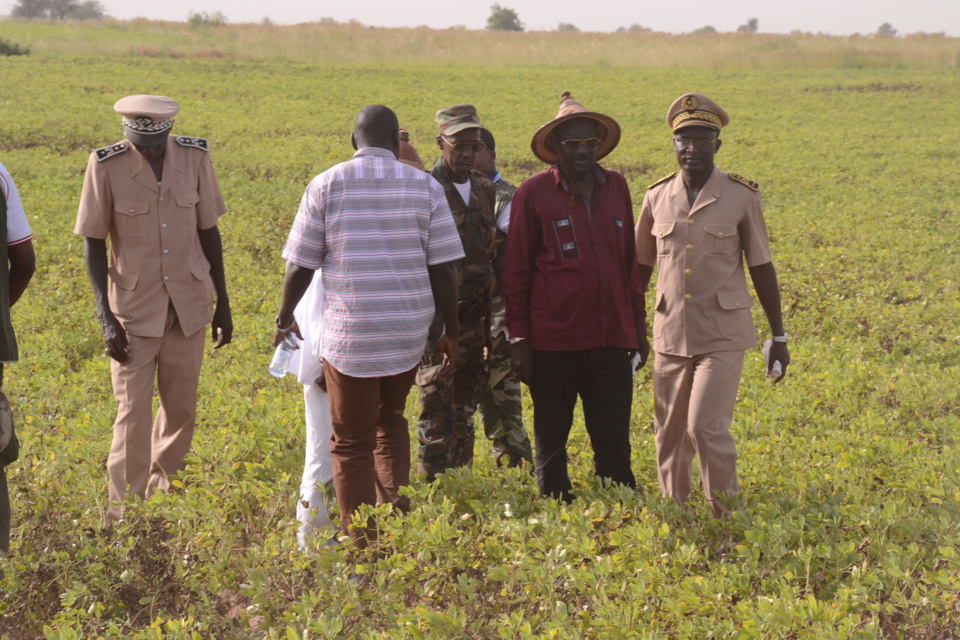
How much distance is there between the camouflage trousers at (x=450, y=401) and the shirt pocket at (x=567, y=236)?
790 millimetres

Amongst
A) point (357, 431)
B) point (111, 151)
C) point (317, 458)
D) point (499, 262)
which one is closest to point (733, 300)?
point (499, 262)

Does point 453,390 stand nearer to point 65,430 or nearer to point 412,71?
point 65,430

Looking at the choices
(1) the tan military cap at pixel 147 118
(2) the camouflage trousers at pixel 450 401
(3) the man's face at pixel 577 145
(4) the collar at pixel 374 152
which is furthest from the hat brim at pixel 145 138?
(3) the man's face at pixel 577 145

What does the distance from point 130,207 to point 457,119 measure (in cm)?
164

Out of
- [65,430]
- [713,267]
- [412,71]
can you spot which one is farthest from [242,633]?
[412,71]

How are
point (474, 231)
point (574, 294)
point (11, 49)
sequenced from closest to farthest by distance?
point (574, 294) → point (474, 231) → point (11, 49)

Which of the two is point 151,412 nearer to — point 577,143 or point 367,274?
point 367,274

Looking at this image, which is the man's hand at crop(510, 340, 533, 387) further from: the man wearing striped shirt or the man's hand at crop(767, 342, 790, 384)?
the man's hand at crop(767, 342, 790, 384)

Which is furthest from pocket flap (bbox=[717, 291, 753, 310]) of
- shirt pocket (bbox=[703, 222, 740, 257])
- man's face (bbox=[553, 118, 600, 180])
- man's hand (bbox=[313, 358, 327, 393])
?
man's hand (bbox=[313, 358, 327, 393])

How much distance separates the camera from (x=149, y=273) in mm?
4750

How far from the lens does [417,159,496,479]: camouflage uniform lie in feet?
16.4

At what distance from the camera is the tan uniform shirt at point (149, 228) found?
466 cm

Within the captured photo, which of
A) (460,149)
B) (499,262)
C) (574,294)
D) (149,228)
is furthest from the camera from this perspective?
(499,262)

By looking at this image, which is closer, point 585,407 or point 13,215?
point 13,215
